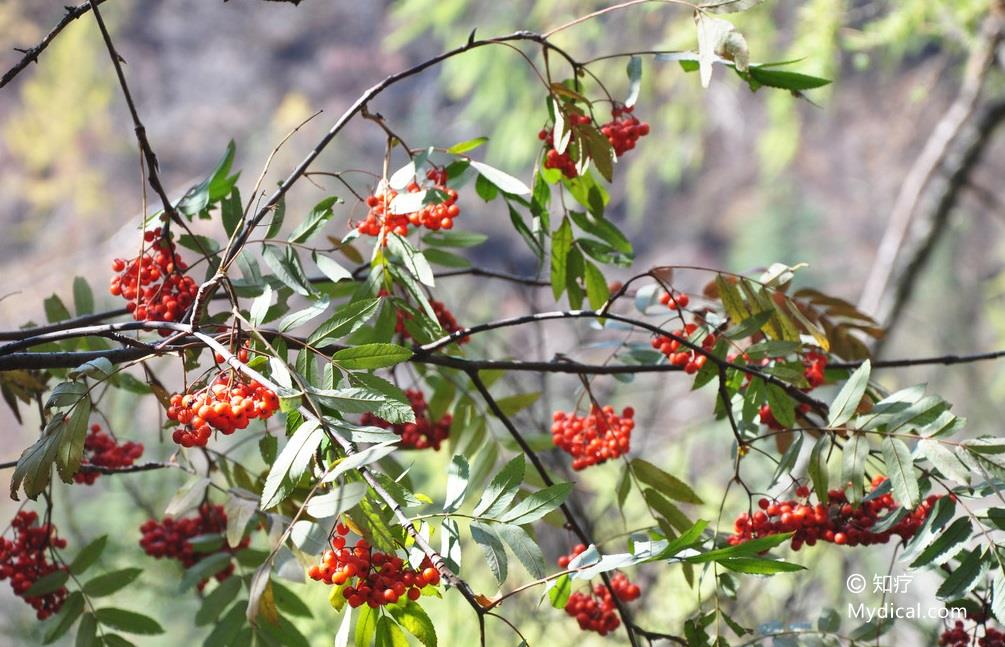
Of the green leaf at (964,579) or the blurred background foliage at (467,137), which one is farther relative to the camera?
the blurred background foliage at (467,137)

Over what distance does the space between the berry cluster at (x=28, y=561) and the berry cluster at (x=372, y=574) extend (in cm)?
40

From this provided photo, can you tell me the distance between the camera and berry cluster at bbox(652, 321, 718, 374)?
0.73 metres

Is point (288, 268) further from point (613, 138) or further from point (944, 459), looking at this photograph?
point (944, 459)

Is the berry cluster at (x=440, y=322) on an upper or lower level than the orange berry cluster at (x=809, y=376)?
upper

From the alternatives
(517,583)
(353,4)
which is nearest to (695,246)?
(353,4)

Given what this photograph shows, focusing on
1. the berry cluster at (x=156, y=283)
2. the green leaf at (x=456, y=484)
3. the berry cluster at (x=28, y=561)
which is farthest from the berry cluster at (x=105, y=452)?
the green leaf at (x=456, y=484)

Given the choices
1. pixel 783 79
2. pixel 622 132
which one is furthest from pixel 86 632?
pixel 783 79

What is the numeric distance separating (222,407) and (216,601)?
1.23 feet

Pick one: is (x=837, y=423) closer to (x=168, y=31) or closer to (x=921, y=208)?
(x=921, y=208)

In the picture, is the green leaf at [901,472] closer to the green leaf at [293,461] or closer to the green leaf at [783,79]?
the green leaf at [783,79]

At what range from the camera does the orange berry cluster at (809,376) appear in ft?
2.46

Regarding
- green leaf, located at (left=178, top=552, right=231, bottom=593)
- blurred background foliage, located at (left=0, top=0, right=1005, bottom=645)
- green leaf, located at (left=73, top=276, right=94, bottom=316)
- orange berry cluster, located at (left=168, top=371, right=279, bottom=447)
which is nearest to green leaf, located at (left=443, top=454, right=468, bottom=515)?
orange berry cluster, located at (left=168, top=371, right=279, bottom=447)

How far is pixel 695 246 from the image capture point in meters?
6.08

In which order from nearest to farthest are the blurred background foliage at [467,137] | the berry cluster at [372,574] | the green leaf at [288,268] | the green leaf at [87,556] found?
the berry cluster at [372,574]
the green leaf at [288,268]
the green leaf at [87,556]
the blurred background foliage at [467,137]
